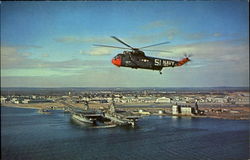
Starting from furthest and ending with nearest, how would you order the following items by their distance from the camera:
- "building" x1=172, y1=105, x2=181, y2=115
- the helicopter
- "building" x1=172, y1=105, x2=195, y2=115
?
"building" x1=172, y1=105, x2=181, y2=115 → "building" x1=172, y1=105, x2=195, y2=115 → the helicopter

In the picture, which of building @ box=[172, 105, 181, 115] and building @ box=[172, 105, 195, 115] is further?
building @ box=[172, 105, 181, 115]

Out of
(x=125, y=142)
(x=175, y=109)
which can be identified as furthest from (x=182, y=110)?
(x=125, y=142)

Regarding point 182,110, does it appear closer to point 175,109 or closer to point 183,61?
point 175,109

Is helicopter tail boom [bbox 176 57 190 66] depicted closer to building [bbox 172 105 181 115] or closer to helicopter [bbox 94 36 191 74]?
helicopter [bbox 94 36 191 74]

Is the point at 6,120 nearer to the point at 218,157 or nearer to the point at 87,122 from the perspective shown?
the point at 87,122

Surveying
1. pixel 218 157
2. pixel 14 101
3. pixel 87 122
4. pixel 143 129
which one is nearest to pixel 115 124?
pixel 87 122

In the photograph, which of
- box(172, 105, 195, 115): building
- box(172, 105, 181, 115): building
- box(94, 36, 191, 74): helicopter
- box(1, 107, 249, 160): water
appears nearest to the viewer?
box(94, 36, 191, 74): helicopter

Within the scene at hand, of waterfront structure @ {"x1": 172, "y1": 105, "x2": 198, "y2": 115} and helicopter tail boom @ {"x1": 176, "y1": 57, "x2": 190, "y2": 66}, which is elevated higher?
helicopter tail boom @ {"x1": 176, "y1": 57, "x2": 190, "y2": 66}

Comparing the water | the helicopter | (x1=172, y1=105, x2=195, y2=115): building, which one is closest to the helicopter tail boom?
the helicopter
